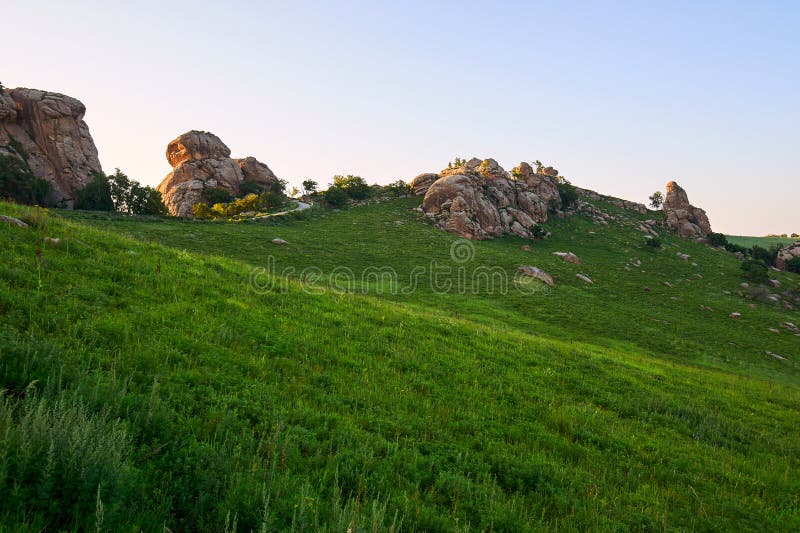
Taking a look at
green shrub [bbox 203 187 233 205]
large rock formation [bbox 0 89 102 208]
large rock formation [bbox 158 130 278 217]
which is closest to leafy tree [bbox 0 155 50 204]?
large rock formation [bbox 0 89 102 208]

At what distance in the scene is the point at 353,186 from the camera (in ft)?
250

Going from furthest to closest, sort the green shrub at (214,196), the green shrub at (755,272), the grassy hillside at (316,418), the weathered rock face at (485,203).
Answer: the green shrub at (214,196)
the weathered rock face at (485,203)
the green shrub at (755,272)
the grassy hillside at (316,418)

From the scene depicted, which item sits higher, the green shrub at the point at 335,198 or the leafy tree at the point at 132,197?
the green shrub at the point at 335,198

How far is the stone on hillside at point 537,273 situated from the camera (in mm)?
40594

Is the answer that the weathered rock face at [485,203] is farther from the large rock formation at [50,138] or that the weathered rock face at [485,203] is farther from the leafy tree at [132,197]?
the large rock formation at [50,138]

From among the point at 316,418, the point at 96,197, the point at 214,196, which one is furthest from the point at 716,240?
the point at 96,197

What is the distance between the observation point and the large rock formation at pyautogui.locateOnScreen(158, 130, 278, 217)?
70.5 metres

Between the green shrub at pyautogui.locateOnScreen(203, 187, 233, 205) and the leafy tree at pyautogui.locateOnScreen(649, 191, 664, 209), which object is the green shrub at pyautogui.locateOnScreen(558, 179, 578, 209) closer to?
the leafy tree at pyautogui.locateOnScreen(649, 191, 664, 209)

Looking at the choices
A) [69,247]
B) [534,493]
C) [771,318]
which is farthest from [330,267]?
[771,318]

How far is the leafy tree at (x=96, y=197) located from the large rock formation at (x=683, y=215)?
108 m

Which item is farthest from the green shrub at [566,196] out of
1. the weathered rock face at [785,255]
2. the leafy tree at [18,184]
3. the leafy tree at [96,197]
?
the leafy tree at [18,184]

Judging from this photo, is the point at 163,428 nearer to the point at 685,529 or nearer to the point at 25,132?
the point at 685,529

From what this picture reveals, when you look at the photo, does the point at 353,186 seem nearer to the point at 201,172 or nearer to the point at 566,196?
the point at 201,172

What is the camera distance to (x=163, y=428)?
17.3 ft
